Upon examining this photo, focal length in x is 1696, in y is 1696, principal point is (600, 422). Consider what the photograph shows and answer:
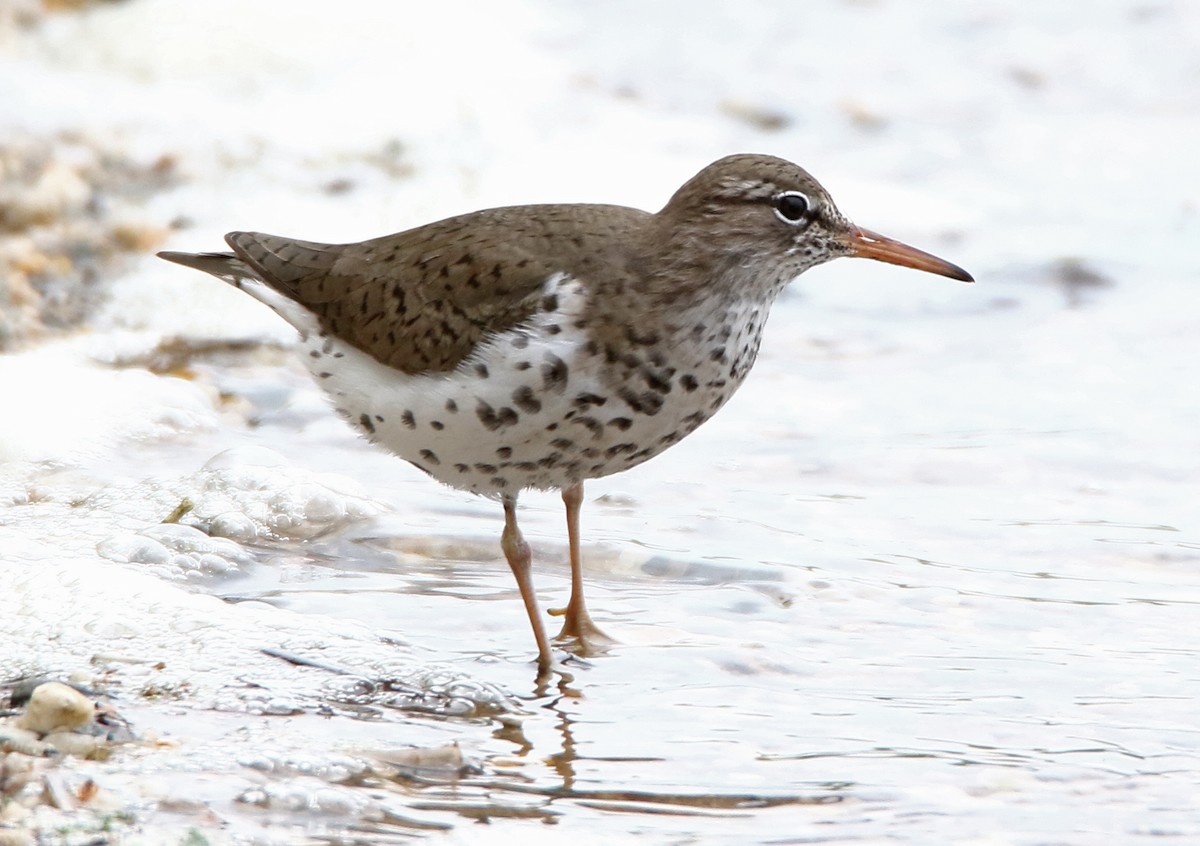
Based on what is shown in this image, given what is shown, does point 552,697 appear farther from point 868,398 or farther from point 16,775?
point 868,398

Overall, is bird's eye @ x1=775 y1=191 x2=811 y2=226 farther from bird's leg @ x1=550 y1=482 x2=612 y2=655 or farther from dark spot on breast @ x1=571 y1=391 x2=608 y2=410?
bird's leg @ x1=550 y1=482 x2=612 y2=655

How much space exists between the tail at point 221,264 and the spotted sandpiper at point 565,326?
1.88 feet

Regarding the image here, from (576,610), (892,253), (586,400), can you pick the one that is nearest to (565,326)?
(586,400)

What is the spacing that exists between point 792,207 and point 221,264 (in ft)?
8.27

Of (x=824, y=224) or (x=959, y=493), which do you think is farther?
(x=959, y=493)

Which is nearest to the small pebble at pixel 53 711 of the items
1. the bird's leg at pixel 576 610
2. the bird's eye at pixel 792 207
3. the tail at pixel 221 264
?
the bird's leg at pixel 576 610

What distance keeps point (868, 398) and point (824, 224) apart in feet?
8.71

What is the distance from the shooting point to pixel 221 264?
7.19 meters

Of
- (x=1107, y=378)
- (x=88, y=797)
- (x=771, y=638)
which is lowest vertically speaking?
(x=88, y=797)

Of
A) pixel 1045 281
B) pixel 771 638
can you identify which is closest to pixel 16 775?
pixel 771 638

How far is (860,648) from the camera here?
6012 millimetres

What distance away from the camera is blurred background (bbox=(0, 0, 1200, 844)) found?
4.95m

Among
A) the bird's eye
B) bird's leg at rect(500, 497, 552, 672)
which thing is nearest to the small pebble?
bird's leg at rect(500, 497, 552, 672)

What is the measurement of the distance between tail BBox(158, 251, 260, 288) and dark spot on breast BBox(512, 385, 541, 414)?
181cm
